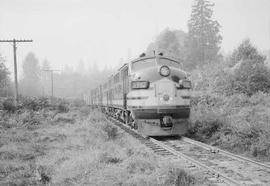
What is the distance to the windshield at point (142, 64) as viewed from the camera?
1224 centimetres

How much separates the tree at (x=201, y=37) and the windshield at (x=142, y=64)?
2790 centimetres

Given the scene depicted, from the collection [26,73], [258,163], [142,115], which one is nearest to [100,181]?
[258,163]

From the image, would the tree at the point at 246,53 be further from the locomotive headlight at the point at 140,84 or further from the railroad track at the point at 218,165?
the railroad track at the point at 218,165

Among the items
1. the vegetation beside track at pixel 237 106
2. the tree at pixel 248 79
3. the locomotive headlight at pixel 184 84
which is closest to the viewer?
the vegetation beside track at pixel 237 106

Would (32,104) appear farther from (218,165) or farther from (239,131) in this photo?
(218,165)


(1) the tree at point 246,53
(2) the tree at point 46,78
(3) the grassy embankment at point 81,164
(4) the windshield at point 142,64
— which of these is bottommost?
(3) the grassy embankment at point 81,164

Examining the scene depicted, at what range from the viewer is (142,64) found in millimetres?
12359

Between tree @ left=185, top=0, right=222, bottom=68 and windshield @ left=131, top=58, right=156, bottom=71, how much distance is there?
91.5 feet

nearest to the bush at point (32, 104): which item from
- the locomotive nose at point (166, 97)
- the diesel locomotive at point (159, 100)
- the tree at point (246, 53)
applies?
the diesel locomotive at point (159, 100)

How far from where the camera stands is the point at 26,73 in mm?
87812

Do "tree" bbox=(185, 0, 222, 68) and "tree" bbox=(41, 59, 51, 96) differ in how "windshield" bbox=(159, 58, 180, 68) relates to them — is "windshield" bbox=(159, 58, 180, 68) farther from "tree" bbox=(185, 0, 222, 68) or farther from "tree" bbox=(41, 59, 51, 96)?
"tree" bbox=(41, 59, 51, 96)

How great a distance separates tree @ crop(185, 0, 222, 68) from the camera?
40.4 meters

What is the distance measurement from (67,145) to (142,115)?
3199 mm

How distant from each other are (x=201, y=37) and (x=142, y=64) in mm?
31108
